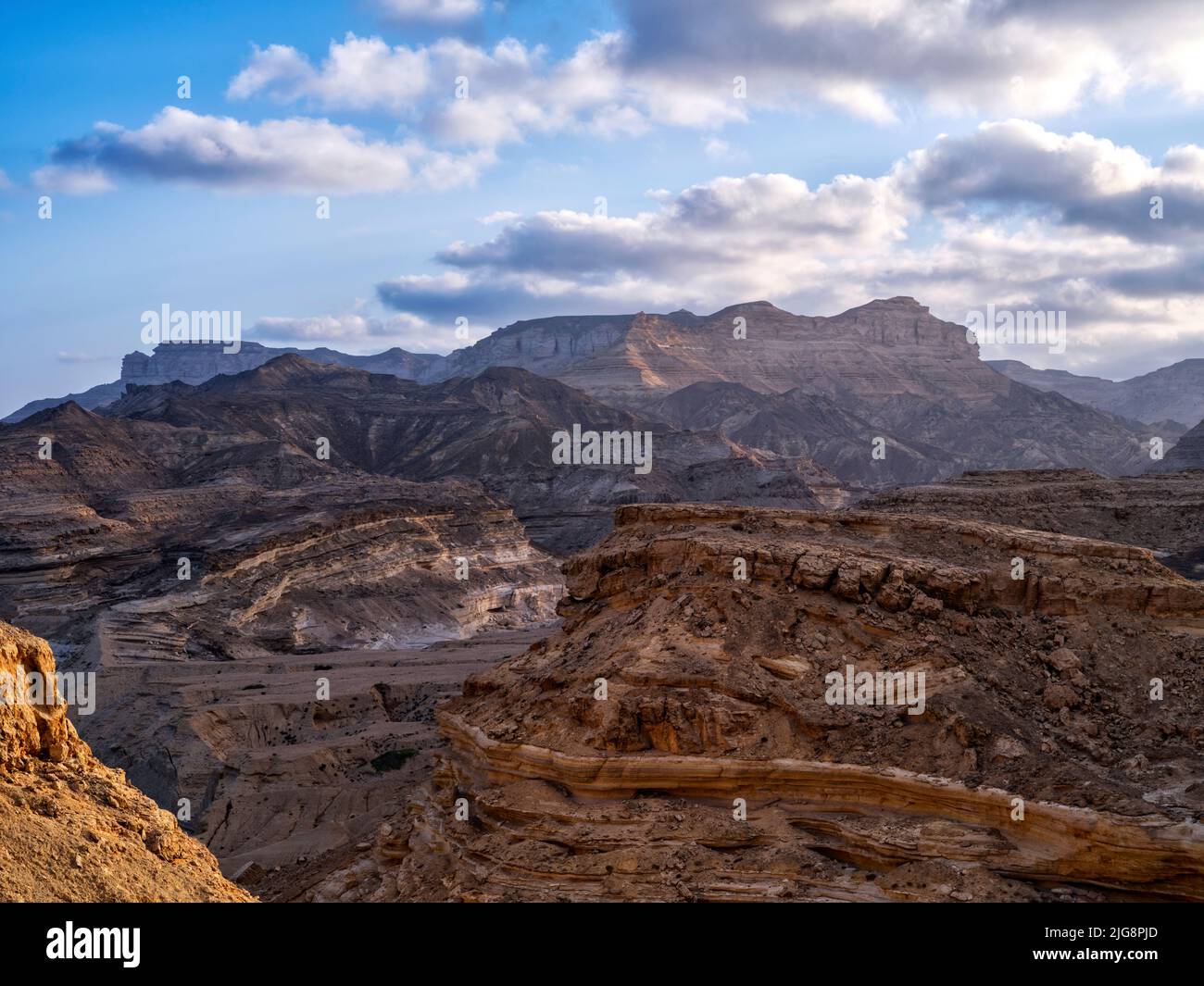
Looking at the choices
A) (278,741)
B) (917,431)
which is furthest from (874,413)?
(278,741)

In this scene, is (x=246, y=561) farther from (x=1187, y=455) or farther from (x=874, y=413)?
(x=874, y=413)

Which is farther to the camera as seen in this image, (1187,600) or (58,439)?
(58,439)

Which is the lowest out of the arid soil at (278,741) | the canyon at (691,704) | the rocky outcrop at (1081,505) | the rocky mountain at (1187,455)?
the arid soil at (278,741)

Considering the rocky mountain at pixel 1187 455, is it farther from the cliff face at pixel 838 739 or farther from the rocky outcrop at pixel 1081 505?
the cliff face at pixel 838 739

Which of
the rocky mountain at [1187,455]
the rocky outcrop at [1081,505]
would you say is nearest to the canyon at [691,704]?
A: the rocky outcrop at [1081,505]
